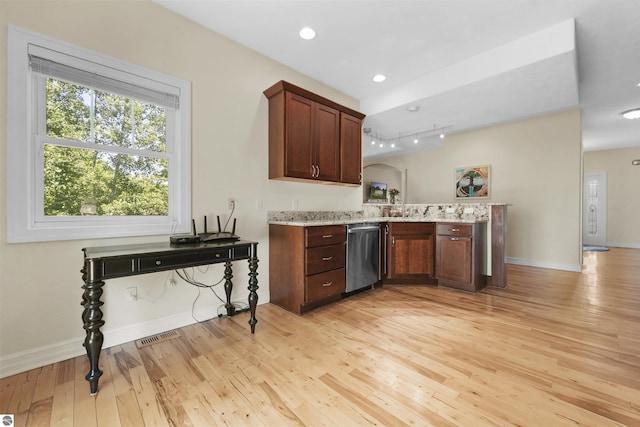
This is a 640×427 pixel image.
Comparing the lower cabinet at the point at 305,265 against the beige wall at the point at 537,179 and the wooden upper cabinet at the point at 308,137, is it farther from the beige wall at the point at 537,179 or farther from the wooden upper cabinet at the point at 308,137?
the beige wall at the point at 537,179

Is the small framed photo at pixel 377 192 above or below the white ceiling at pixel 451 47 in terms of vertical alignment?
below

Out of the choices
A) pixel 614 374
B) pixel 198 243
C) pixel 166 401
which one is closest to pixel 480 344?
pixel 614 374

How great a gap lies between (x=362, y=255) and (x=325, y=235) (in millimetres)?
708

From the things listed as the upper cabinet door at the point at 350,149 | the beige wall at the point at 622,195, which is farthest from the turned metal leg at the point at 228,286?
the beige wall at the point at 622,195

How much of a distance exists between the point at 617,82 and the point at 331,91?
401 centimetres

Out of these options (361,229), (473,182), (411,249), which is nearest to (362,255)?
(361,229)

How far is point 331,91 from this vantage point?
3.82m

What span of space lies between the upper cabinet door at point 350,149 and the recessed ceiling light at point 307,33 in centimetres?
98

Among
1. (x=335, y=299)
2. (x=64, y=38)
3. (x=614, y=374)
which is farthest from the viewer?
(x=335, y=299)

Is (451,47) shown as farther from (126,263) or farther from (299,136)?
(126,263)

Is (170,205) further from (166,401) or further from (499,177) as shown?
(499,177)

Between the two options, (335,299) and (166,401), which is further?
(335,299)

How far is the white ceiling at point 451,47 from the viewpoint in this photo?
237 centimetres

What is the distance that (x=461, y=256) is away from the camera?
3.38 meters
